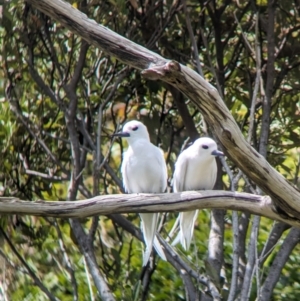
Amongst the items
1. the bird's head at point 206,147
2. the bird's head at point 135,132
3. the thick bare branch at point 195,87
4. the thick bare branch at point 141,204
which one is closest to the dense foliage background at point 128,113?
the bird's head at point 135,132

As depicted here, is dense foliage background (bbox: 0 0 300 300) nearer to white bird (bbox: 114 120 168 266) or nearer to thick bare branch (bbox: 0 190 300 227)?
white bird (bbox: 114 120 168 266)

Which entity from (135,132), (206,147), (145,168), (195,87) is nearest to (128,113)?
(135,132)

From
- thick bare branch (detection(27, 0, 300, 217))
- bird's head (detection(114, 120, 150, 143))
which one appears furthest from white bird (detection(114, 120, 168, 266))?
thick bare branch (detection(27, 0, 300, 217))

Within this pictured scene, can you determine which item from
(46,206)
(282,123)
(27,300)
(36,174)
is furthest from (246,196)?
(27,300)

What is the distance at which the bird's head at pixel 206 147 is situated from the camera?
248 inches

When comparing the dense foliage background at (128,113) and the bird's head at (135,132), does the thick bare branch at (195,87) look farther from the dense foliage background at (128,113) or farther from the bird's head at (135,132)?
the bird's head at (135,132)

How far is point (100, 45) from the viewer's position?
4734mm

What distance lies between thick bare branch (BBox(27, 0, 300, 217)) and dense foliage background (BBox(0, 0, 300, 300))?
1.72 metres

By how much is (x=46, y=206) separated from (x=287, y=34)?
3.12 meters

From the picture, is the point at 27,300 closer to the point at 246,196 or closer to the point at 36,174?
the point at 36,174

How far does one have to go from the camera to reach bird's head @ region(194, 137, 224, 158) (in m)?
6.29

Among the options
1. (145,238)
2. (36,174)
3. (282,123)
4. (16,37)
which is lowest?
(145,238)

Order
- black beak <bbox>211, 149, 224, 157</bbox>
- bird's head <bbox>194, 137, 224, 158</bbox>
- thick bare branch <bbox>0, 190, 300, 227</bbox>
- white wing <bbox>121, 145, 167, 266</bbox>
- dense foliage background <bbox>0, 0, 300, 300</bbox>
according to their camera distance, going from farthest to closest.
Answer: dense foliage background <bbox>0, 0, 300, 300</bbox>, white wing <bbox>121, 145, 167, 266</bbox>, bird's head <bbox>194, 137, 224, 158</bbox>, black beak <bbox>211, 149, 224, 157</bbox>, thick bare branch <bbox>0, 190, 300, 227</bbox>

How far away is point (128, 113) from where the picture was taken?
806 centimetres
